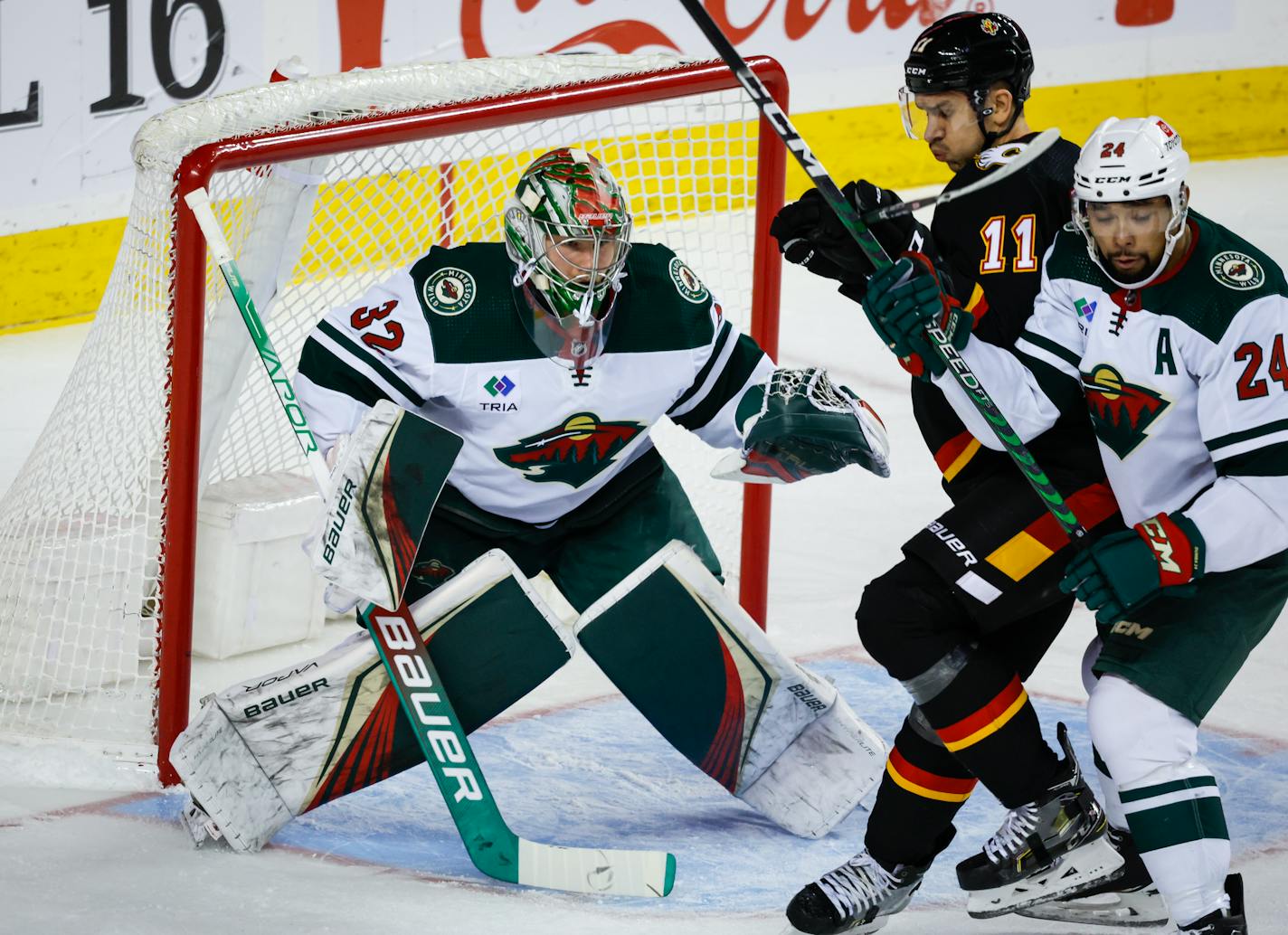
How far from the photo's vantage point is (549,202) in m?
2.62

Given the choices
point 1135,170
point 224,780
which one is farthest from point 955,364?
point 224,780

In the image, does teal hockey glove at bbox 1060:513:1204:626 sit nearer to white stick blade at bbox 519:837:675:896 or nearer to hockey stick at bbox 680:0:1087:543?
hockey stick at bbox 680:0:1087:543

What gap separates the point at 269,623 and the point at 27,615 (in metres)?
0.54

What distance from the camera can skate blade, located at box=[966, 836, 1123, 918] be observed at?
2428mm

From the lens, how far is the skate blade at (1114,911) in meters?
2.51

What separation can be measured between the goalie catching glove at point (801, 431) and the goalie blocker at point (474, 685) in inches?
8.7

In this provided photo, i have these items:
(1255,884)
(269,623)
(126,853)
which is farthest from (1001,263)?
(269,623)

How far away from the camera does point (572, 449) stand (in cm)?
277

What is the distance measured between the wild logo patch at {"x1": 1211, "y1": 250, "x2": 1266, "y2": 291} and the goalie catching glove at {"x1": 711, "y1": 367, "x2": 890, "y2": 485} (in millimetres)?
661

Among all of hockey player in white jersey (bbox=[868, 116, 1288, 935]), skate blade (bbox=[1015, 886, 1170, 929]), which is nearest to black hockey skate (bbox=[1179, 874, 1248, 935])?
hockey player in white jersey (bbox=[868, 116, 1288, 935])

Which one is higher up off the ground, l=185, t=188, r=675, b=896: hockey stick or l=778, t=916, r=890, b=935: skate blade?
l=185, t=188, r=675, b=896: hockey stick

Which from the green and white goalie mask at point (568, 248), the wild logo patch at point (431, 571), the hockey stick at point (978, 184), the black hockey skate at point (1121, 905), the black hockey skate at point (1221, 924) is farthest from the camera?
the wild logo patch at point (431, 571)

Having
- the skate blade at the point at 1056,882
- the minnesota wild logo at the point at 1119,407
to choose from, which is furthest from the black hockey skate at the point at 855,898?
the minnesota wild logo at the point at 1119,407

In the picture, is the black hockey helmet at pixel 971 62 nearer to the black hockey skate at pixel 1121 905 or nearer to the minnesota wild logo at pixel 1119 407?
the minnesota wild logo at pixel 1119 407
